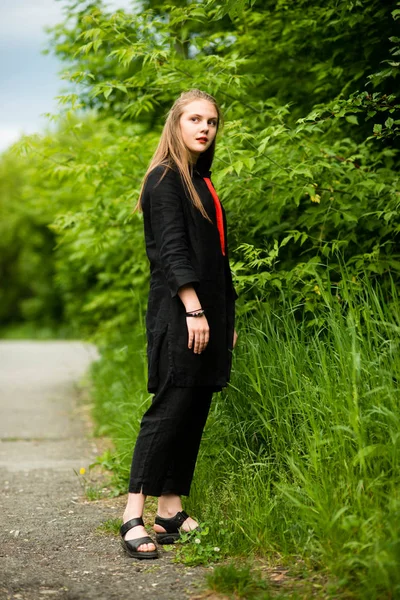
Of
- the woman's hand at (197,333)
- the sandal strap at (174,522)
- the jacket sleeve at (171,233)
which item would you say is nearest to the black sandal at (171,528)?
the sandal strap at (174,522)

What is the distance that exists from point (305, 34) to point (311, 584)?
3.52 metres

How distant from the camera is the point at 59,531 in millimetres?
3949

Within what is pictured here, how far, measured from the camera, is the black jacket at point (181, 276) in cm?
333

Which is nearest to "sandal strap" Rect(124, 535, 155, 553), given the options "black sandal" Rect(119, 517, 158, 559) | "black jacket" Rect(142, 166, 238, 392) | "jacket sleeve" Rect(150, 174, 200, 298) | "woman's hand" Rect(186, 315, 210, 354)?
"black sandal" Rect(119, 517, 158, 559)

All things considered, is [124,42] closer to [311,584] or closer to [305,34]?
[305,34]

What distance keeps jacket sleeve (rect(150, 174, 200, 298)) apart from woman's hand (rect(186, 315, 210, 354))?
15 centimetres

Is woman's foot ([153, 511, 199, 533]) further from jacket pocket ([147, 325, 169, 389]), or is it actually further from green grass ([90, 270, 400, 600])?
jacket pocket ([147, 325, 169, 389])

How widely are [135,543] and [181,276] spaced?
1243mm

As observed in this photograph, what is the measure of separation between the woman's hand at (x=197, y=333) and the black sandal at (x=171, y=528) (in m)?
0.87

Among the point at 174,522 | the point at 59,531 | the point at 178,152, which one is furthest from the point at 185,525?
the point at 178,152

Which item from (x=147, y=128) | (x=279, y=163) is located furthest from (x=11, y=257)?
(x=279, y=163)

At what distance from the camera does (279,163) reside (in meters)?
4.40

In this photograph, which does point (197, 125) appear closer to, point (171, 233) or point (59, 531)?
point (171, 233)

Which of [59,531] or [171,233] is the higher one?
[171,233]
